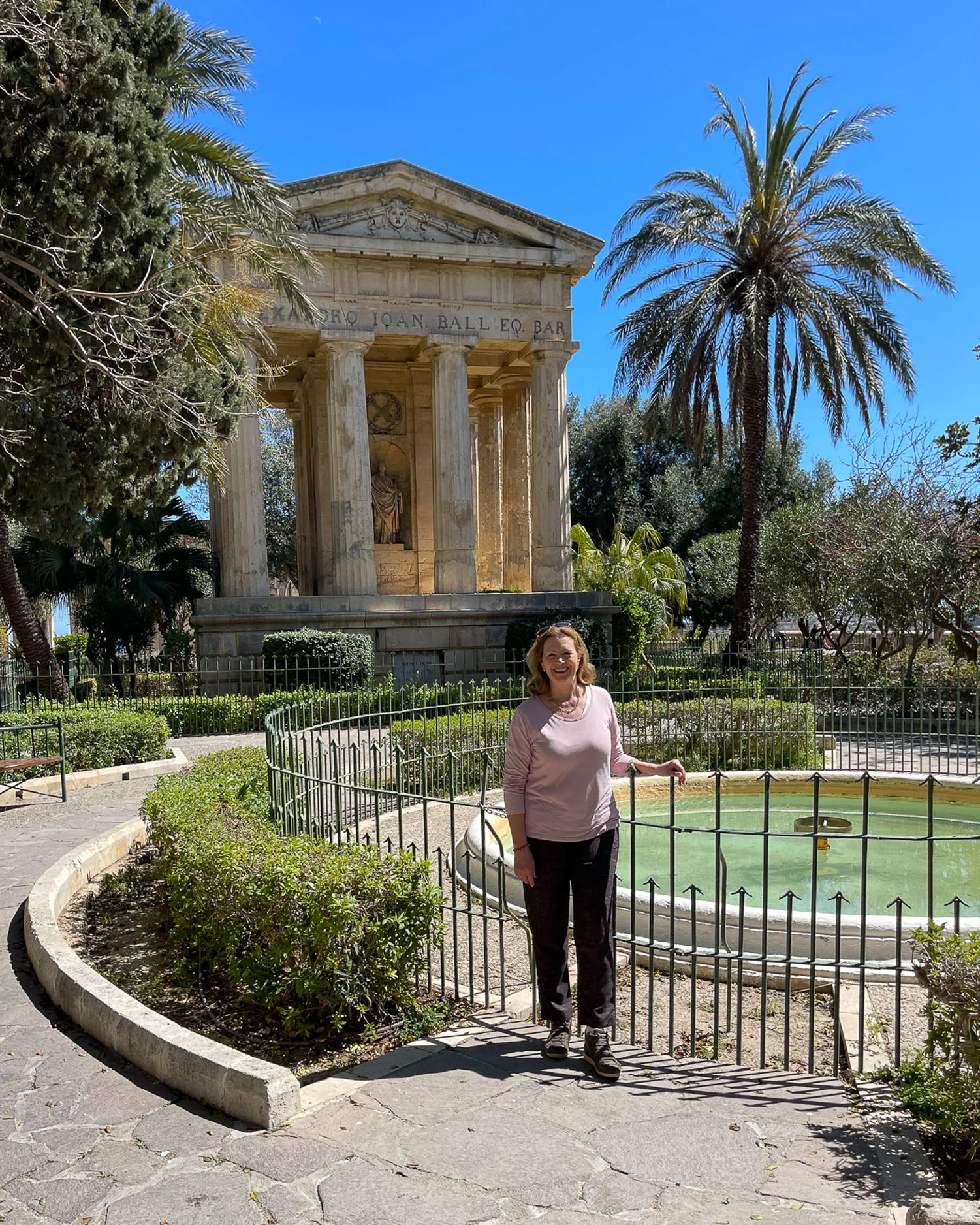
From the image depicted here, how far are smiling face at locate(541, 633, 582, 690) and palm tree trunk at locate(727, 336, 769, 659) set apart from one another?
675 inches

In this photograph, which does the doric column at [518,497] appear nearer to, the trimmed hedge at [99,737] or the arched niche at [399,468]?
the arched niche at [399,468]

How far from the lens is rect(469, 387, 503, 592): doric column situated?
85.9 feet

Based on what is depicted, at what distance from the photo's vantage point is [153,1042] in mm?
4008

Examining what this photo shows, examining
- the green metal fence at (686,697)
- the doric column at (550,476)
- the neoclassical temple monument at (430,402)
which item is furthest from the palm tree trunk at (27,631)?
the doric column at (550,476)

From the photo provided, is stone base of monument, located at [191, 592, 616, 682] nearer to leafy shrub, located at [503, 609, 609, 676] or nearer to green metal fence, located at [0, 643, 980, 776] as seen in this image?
green metal fence, located at [0, 643, 980, 776]

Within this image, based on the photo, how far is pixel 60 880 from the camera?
630 cm

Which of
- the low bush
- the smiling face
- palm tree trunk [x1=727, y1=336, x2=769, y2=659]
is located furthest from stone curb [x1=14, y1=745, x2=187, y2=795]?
palm tree trunk [x1=727, y1=336, x2=769, y2=659]

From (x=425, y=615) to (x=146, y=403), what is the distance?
38.5 feet

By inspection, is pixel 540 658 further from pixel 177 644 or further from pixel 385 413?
pixel 385 413

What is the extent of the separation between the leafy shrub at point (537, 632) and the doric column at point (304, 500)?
560 cm

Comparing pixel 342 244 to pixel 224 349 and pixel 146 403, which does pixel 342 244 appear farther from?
pixel 146 403

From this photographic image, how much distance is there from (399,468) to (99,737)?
46.1ft

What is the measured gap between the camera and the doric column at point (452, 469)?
2144 cm

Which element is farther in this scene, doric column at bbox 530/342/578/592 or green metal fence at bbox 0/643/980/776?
doric column at bbox 530/342/578/592
